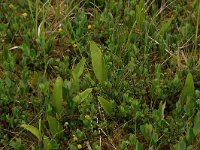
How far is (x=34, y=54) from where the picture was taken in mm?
2945

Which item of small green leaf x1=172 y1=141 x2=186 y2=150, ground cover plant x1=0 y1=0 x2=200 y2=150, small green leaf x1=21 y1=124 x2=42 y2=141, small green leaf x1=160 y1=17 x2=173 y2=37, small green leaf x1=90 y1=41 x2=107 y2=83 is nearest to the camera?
small green leaf x1=172 y1=141 x2=186 y2=150

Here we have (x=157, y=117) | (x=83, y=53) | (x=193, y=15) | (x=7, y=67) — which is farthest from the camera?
(x=193, y=15)

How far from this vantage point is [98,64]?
9.06ft

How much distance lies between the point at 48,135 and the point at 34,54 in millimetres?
596

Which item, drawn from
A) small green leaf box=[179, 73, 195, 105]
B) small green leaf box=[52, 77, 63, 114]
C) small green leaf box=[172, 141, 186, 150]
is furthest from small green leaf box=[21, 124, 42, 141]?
small green leaf box=[179, 73, 195, 105]

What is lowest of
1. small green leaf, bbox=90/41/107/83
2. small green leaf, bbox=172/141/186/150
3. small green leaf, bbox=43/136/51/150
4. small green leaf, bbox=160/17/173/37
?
small green leaf, bbox=43/136/51/150

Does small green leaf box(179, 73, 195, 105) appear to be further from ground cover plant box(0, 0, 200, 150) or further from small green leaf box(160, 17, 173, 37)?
small green leaf box(160, 17, 173, 37)

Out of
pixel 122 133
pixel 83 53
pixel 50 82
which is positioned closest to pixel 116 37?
pixel 83 53

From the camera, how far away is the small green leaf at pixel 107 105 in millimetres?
2566

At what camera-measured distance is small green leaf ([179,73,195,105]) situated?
2637 millimetres

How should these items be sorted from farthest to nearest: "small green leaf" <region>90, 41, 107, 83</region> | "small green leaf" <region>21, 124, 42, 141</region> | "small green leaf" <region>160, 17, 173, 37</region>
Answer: "small green leaf" <region>160, 17, 173, 37</region> → "small green leaf" <region>90, 41, 107, 83</region> → "small green leaf" <region>21, 124, 42, 141</region>

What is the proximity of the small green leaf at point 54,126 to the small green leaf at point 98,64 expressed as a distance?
407 mm

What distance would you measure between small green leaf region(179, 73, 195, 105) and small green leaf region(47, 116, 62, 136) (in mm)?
698

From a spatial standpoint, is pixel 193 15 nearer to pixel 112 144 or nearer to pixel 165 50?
pixel 165 50
